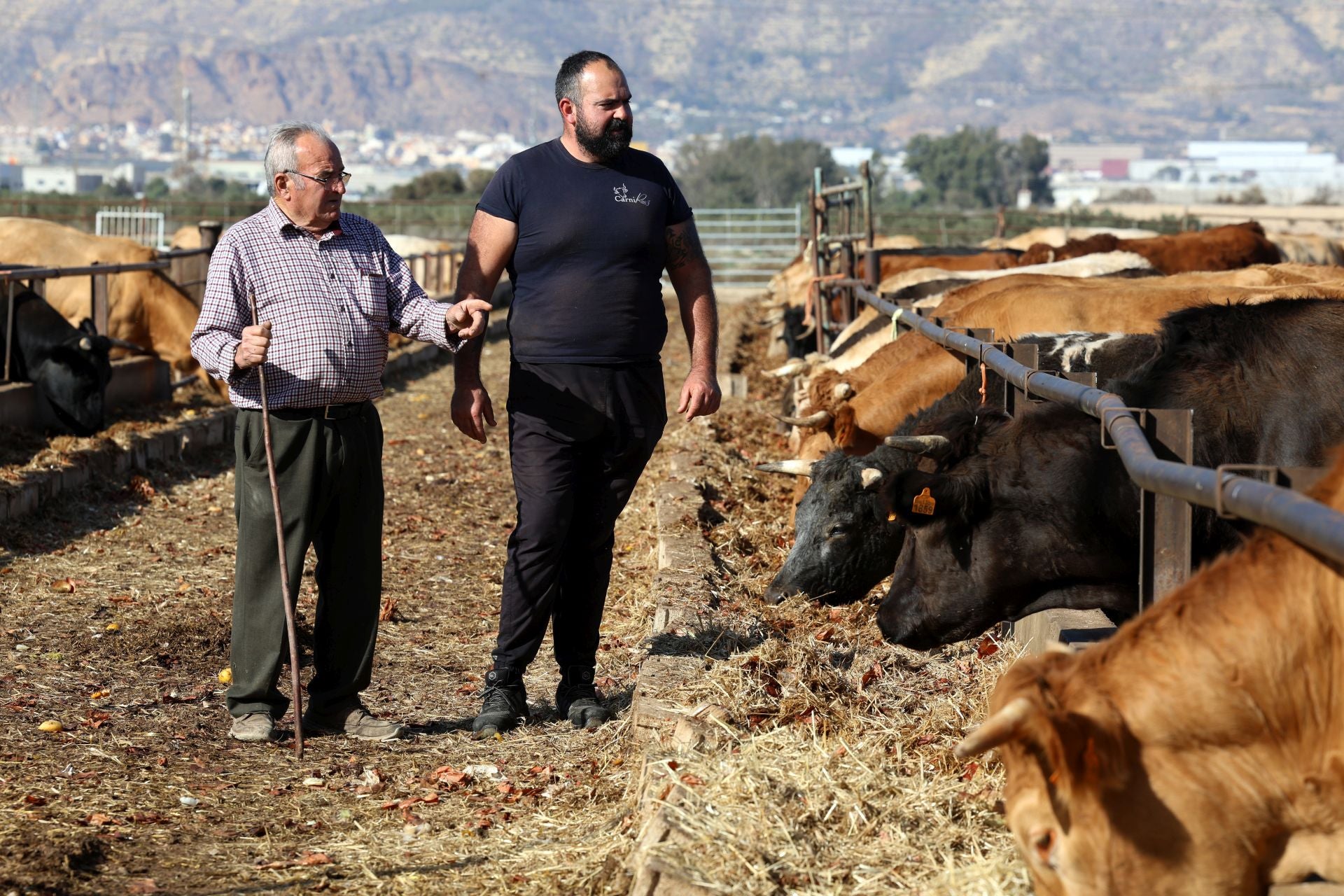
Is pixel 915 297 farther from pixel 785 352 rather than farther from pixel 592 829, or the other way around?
pixel 592 829

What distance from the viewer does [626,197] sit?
16.2ft

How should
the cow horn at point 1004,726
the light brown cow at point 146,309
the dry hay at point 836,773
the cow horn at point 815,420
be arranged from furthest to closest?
the light brown cow at point 146,309, the cow horn at point 815,420, the dry hay at point 836,773, the cow horn at point 1004,726

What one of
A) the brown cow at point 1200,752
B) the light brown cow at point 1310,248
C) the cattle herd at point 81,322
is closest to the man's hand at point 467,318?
the brown cow at point 1200,752

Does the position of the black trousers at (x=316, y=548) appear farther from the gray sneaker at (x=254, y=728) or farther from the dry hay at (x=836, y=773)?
the dry hay at (x=836, y=773)

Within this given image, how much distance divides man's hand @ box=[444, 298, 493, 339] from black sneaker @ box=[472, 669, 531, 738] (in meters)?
1.20

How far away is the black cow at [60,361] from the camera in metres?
10.4

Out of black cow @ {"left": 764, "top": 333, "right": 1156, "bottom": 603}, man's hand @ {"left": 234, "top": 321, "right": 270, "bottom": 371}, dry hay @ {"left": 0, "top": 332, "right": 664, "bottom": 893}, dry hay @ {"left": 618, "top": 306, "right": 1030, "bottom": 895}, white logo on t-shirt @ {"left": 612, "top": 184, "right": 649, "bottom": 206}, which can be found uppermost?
white logo on t-shirt @ {"left": 612, "top": 184, "right": 649, "bottom": 206}

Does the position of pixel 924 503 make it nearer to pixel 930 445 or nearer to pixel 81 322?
pixel 930 445

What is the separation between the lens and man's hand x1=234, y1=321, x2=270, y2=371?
4.53 metres

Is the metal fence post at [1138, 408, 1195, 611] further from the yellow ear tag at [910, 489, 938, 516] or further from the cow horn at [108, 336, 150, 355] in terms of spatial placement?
the cow horn at [108, 336, 150, 355]

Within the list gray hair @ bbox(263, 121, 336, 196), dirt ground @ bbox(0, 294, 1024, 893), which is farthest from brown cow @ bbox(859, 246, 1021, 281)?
gray hair @ bbox(263, 121, 336, 196)

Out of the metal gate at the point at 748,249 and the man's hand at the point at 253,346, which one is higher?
the metal gate at the point at 748,249

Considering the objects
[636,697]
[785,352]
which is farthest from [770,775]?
[785,352]

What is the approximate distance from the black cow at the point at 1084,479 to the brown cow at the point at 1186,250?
10454 millimetres
